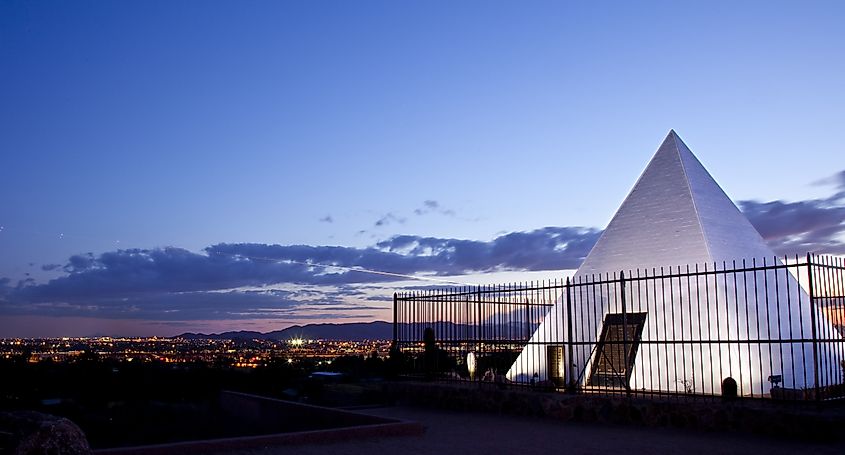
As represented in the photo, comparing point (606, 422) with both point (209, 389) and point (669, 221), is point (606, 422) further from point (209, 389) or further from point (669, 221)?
point (209, 389)

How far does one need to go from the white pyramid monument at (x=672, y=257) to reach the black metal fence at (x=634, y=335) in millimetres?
40

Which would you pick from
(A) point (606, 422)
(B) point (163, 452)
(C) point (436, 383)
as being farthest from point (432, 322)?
(B) point (163, 452)

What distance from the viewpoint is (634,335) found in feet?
52.1

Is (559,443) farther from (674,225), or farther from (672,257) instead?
(674,225)

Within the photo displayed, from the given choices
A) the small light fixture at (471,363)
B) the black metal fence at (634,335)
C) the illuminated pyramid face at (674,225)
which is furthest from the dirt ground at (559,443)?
the illuminated pyramid face at (674,225)

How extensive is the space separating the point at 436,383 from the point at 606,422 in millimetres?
4514

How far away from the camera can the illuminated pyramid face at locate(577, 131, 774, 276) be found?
15.9m

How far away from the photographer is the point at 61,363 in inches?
1008

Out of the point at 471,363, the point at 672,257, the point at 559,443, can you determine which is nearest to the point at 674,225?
the point at 672,257

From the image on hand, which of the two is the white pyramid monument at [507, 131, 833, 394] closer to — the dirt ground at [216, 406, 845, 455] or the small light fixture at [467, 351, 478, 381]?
the small light fixture at [467, 351, 478, 381]

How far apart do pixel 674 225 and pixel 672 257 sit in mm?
777

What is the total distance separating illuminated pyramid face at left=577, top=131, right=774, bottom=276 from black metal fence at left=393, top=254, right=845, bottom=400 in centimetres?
36

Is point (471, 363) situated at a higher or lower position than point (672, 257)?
lower

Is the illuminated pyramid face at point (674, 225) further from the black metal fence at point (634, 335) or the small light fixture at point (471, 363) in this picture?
the small light fixture at point (471, 363)
